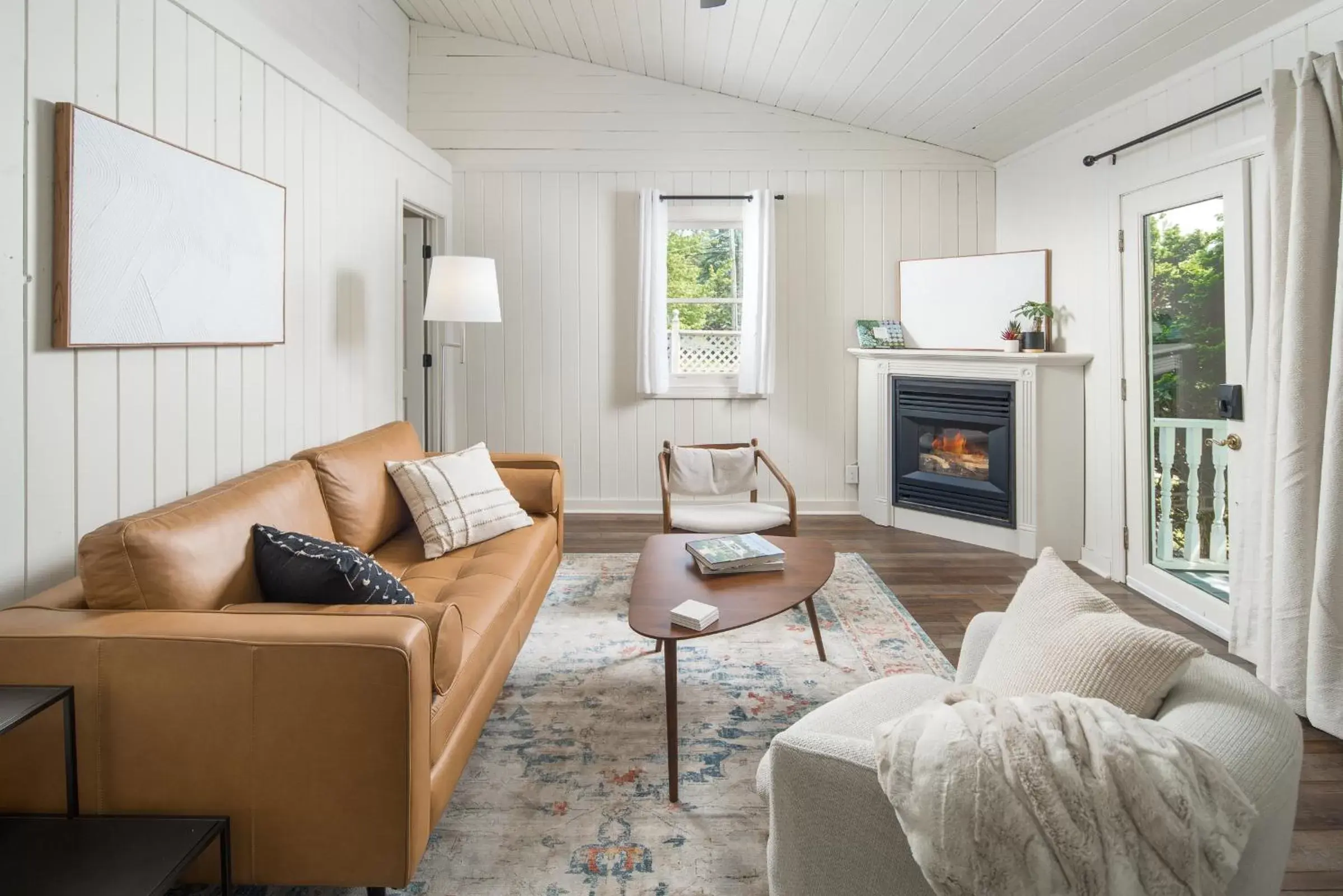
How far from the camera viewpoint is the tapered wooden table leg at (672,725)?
81.2 inches

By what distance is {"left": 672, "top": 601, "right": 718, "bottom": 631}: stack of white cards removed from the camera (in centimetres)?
222

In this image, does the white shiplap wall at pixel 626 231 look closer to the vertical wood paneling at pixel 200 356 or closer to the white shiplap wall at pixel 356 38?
the white shiplap wall at pixel 356 38

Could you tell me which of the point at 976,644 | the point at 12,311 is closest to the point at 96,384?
the point at 12,311

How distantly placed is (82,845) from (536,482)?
2.33m

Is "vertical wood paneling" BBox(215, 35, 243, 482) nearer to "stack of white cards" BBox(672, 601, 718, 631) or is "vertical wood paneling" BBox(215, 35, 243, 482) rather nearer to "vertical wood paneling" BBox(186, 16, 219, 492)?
"vertical wood paneling" BBox(186, 16, 219, 492)

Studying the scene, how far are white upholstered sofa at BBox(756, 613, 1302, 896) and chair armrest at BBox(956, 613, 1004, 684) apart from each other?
21.5 inches

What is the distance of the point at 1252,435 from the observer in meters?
2.81

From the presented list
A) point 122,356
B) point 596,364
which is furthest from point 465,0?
point 122,356

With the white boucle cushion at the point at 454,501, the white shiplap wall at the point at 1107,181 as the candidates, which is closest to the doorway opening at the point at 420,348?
the white boucle cushion at the point at 454,501

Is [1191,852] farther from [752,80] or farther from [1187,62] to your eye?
[752,80]

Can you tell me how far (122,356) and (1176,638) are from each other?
2612 millimetres

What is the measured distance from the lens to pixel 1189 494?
3508 millimetres

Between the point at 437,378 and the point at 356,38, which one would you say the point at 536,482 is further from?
the point at 356,38

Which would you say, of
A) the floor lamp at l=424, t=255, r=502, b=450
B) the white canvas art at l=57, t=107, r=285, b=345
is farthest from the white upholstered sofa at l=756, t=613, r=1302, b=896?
the floor lamp at l=424, t=255, r=502, b=450
